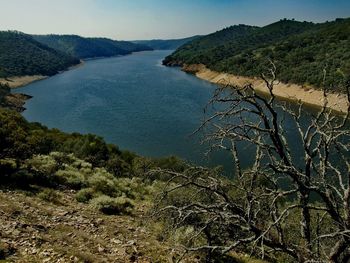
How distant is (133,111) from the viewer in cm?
7869

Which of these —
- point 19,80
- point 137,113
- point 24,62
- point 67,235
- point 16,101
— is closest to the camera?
point 67,235

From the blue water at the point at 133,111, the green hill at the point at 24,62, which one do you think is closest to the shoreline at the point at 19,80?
the green hill at the point at 24,62

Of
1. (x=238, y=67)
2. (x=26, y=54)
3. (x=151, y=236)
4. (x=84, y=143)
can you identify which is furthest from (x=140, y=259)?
(x=26, y=54)

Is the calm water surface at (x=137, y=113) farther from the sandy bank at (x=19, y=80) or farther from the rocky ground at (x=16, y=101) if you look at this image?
the sandy bank at (x=19, y=80)

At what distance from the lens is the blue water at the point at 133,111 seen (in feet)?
177

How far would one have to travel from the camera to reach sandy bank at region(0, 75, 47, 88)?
415ft

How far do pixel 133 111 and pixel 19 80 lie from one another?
242 ft

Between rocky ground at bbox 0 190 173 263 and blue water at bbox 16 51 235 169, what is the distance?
19867 millimetres

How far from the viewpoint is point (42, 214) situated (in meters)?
13.3

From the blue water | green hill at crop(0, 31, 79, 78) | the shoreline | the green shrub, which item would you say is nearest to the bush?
the green shrub

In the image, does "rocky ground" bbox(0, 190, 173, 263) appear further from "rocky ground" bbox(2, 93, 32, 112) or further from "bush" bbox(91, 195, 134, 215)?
"rocky ground" bbox(2, 93, 32, 112)

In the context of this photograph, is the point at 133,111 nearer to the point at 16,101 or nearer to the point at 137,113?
the point at 137,113

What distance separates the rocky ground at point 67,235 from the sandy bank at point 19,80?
120 m

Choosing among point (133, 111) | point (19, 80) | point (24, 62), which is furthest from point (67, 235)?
point (24, 62)
